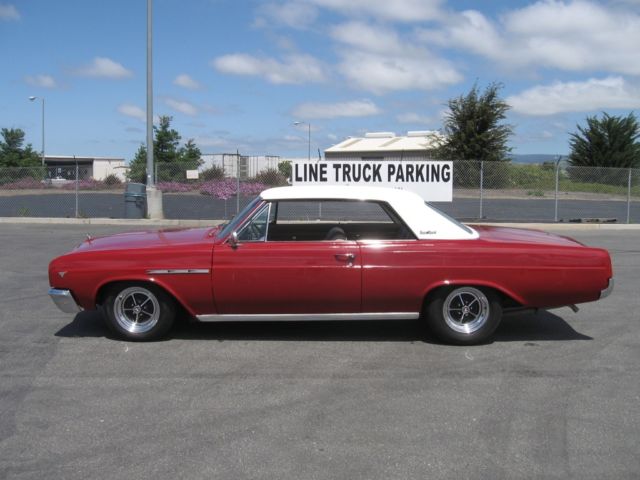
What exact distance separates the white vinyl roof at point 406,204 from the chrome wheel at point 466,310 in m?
0.52

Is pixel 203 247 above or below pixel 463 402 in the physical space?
above

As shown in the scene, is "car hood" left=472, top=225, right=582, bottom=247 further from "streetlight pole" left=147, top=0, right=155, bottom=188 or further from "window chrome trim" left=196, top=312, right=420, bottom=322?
"streetlight pole" left=147, top=0, right=155, bottom=188

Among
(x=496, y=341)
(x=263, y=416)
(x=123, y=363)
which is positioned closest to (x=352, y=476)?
(x=263, y=416)

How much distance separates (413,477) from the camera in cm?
343

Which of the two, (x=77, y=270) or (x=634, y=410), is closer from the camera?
(x=634, y=410)

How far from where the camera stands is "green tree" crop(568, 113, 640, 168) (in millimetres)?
46906

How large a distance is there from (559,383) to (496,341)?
117 cm

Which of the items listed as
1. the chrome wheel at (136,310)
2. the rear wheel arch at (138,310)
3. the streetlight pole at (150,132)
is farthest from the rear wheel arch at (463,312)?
the streetlight pole at (150,132)

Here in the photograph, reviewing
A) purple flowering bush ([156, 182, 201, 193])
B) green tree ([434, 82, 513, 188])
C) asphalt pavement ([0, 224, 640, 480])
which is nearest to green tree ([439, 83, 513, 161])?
green tree ([434, 82, 513, 188])

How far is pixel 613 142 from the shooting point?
47094mm

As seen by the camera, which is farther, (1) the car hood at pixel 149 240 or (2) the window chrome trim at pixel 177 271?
(1) the car hood at pixel 149 240

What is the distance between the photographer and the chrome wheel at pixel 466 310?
5.77m

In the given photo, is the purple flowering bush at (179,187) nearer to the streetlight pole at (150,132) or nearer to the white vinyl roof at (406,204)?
the streetlight pole at (150,132)

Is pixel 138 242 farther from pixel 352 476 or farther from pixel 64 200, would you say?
pixel 64 200
